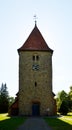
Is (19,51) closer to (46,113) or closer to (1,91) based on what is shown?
(46,113)

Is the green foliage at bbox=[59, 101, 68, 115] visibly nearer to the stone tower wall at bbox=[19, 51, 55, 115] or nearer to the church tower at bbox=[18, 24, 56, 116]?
the church tower at bbox=[18, 24, 56, 116]

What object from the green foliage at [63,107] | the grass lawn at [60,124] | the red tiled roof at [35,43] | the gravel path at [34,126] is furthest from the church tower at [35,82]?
the gravel path at [34,126]

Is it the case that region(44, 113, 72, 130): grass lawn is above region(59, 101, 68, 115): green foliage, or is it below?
below

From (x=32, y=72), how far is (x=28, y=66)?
1153 mm

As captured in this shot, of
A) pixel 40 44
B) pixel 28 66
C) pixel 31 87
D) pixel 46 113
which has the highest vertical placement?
pixel 40 44

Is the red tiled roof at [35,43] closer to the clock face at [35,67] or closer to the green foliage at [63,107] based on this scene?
the clock face at [35,67]

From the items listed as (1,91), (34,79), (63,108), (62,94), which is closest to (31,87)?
(34,79)

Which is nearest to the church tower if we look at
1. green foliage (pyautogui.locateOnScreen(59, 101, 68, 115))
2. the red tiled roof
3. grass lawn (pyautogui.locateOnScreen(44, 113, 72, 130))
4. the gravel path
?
the red tiled roof

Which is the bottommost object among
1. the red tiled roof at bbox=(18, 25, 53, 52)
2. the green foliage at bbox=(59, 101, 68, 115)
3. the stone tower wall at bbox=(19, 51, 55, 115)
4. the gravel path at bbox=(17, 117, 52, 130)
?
the gravel path at bbox=(17, 117, 52, 130)

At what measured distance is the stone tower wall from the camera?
50.7 meters

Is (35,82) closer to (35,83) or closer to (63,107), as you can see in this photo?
(35,83)

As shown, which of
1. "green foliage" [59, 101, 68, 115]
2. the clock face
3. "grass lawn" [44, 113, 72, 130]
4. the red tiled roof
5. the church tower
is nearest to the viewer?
"grass lawn" [44, 113, 72, 130]

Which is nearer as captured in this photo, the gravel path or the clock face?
the gravel path

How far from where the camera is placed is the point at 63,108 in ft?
184
